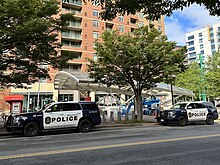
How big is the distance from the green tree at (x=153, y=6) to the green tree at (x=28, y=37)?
23.7 ft

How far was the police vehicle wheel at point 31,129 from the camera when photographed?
41.2 feet

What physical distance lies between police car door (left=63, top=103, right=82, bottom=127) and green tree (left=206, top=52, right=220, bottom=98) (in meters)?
28.7

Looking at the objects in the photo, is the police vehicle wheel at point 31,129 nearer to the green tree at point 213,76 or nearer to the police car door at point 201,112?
the police car door at point 201,112

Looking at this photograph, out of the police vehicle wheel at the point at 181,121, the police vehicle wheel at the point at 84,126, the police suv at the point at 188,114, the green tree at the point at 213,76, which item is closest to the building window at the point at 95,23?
the green tree at the point at 213,76

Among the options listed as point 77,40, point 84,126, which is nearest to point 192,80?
point 77,40

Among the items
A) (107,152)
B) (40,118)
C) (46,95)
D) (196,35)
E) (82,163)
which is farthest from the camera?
(196,35)

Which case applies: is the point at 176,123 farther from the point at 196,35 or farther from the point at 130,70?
the point at 196,35

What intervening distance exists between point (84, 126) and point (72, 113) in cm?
112

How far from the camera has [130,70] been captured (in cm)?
1875

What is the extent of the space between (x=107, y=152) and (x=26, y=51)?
28.9ft

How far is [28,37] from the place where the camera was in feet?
42.0

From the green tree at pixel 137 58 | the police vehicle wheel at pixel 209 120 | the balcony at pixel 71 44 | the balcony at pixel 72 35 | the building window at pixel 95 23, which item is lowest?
the police vehicle wheel at pixel 209 120

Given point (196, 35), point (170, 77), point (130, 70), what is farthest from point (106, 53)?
point (196, 35)

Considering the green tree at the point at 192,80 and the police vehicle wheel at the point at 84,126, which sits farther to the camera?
the green tree at the point at 192,80
